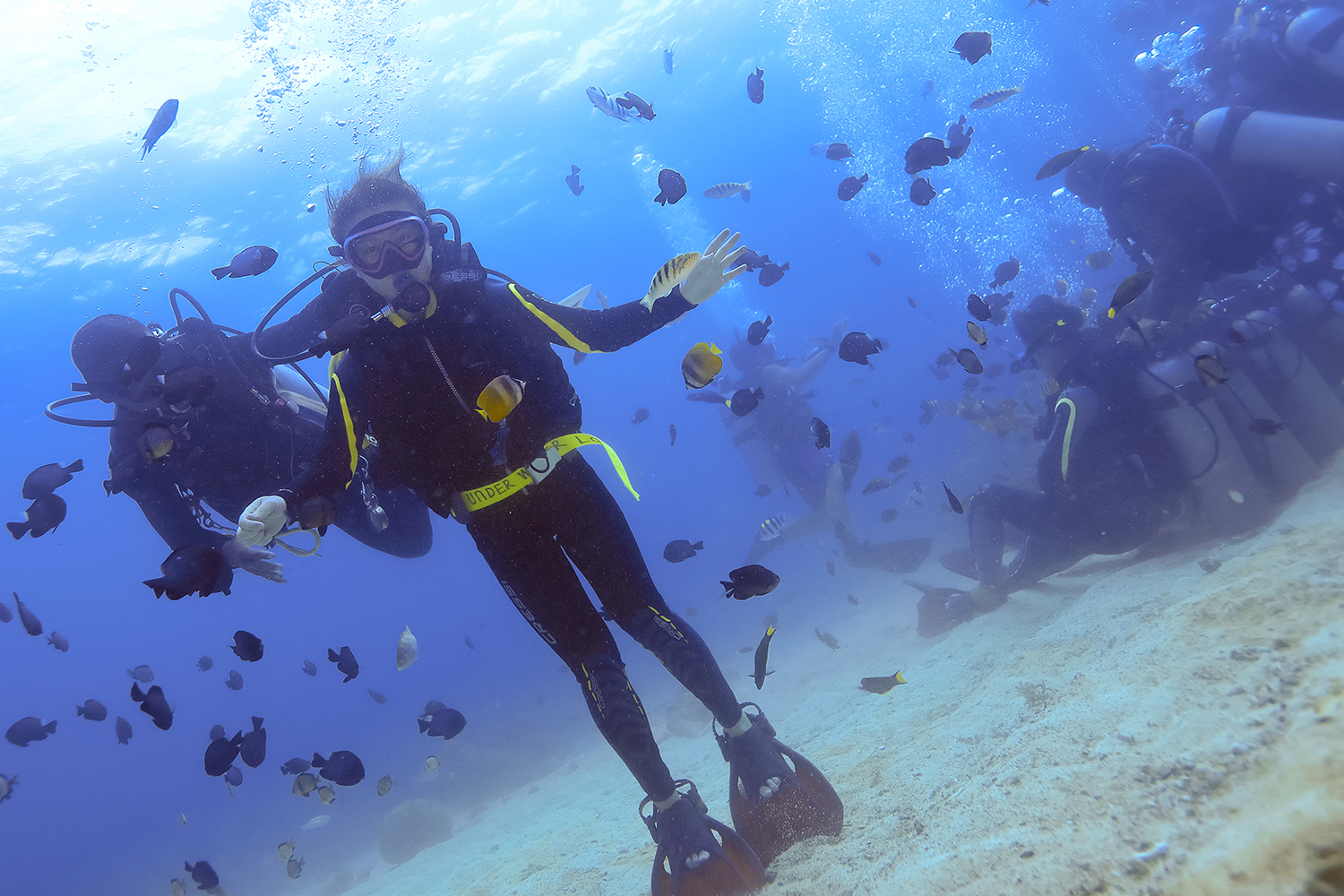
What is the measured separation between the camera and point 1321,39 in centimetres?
590

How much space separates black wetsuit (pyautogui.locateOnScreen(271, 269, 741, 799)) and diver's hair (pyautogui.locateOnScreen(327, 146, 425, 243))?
875 mm

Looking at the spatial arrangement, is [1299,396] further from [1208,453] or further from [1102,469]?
[1102,469]

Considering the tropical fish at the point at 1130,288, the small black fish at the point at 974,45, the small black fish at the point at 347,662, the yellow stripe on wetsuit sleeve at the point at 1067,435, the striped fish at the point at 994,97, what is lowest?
the yellow stripe on wetsuit sleeve at the point at 1067,435

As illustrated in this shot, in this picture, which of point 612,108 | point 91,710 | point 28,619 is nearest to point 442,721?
point 28,619

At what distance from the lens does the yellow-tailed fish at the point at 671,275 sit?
10.7ft

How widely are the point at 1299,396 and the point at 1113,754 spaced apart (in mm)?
4720

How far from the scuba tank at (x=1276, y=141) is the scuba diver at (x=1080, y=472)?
74.4 inches

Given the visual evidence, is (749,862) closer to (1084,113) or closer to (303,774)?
(303,774)

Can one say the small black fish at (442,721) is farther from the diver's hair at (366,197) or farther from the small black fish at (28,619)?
the diver's hair at (366,197)

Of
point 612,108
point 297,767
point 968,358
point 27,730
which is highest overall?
point 612,108

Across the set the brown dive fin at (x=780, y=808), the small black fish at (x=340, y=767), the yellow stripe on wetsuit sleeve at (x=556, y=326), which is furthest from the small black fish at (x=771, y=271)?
the small black fish at (x=340, y=767)

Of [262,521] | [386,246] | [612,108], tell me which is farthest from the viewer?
[612,108]

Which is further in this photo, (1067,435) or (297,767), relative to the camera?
(297,767)

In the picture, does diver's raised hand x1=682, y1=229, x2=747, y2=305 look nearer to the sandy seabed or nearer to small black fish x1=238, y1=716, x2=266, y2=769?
the sandy seabed
